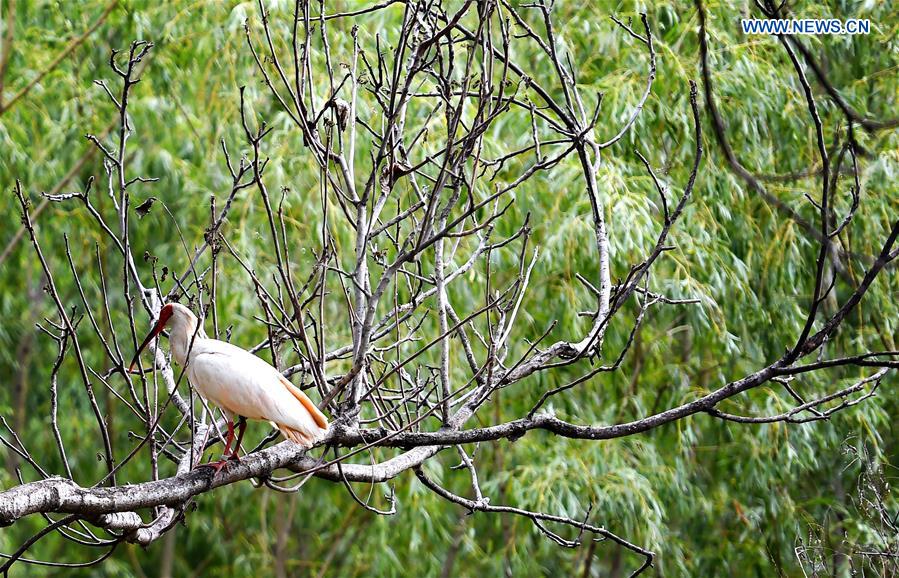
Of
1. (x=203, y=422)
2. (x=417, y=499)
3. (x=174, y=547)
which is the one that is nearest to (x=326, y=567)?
(x=174, y=547)

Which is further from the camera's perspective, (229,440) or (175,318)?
(175,318)

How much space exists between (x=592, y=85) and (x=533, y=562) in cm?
276

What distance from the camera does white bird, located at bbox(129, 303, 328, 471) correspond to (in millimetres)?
2293

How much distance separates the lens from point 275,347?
254 cm

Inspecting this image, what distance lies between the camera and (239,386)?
2.47 metres

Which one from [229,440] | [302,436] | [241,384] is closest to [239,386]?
[241,384]

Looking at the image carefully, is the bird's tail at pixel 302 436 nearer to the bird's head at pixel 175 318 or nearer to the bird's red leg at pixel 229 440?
the bird's red leg at pixel 229 440

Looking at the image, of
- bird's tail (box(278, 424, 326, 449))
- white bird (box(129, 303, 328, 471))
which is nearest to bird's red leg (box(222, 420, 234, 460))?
white bird (box(129, 303, 328, 471))

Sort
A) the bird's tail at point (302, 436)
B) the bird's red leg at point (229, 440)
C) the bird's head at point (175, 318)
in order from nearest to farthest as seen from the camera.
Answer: the bird's tail at point (302, 436), the bird's red leg at point (229, 440), the bird's head at point (175, 318)

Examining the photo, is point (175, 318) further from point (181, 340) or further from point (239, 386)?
point (239, 386)

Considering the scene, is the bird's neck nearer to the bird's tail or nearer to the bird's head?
the bird's head

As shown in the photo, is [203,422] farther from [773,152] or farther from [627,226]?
[773,152]

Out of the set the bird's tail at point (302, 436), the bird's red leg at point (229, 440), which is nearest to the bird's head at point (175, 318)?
the bird's red leg at point (229, 440)

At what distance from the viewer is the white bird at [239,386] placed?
7.52 ft
